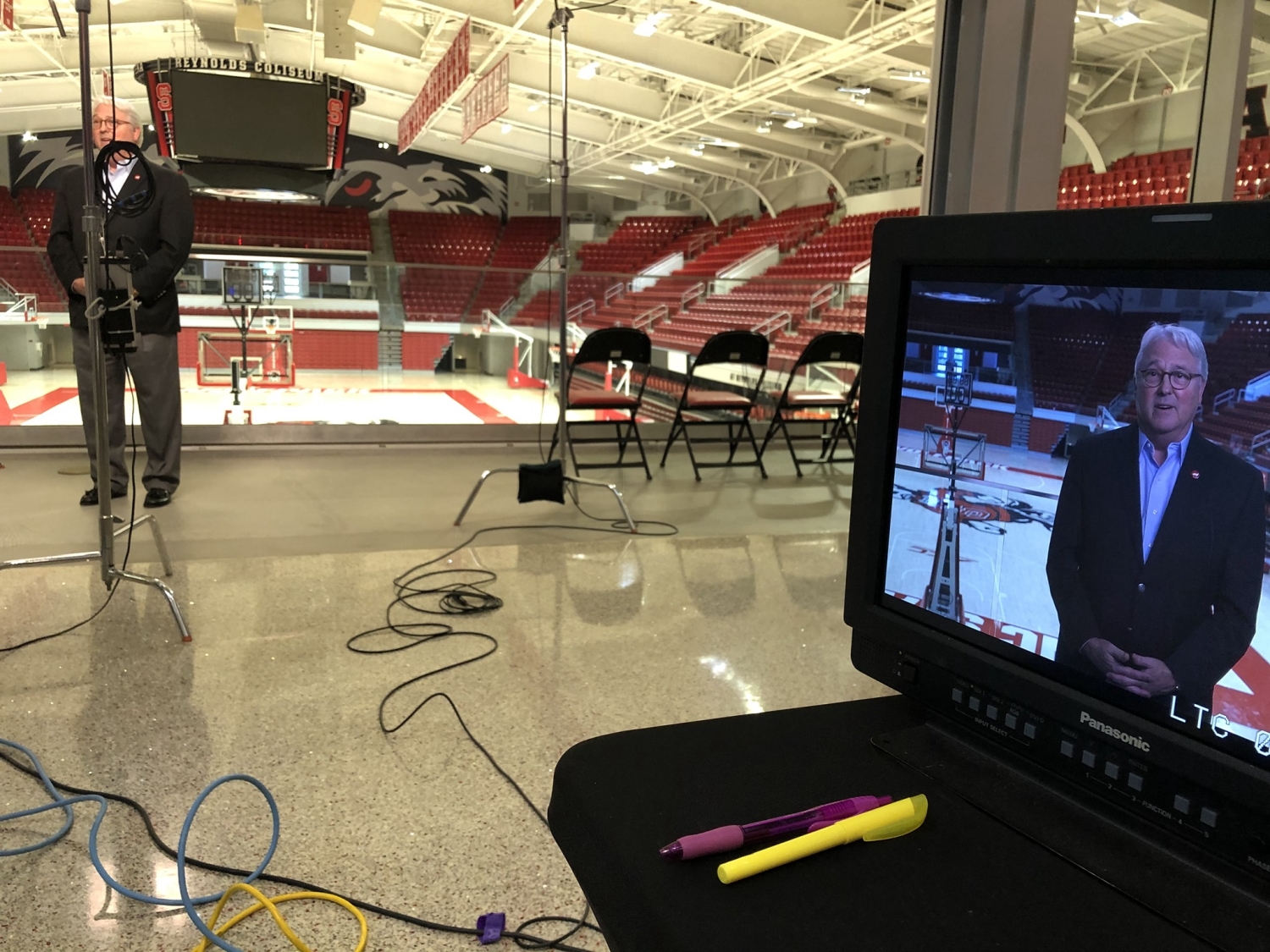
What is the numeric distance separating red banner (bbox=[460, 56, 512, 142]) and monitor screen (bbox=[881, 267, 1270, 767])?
8834 millimetres

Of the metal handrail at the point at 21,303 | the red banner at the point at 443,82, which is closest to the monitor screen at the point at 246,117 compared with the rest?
the red banner at the point at 443,82

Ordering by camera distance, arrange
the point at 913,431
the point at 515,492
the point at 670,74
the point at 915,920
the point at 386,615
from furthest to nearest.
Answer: the point at 670,74
the point at 515,492
the point at 386,615
the point at 913,431
the point at 915,920

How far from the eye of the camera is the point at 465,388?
5.78 m

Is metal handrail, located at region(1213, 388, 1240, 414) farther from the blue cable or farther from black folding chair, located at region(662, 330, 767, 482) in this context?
black folding chair, located at region(662, 330, 767, 482)

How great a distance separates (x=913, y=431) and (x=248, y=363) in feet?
17.1

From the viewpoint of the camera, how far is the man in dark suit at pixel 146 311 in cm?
335

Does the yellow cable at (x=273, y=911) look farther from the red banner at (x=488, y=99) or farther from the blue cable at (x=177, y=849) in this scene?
the red banner at (x=488, y=99)

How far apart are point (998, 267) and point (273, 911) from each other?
117cm

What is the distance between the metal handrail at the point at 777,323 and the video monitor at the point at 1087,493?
5823mm

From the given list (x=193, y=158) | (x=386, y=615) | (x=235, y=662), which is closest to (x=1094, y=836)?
(x=235, y=662)

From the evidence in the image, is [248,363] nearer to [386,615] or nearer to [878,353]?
[386,615]

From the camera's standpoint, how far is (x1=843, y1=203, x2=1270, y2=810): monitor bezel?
51 centimetres

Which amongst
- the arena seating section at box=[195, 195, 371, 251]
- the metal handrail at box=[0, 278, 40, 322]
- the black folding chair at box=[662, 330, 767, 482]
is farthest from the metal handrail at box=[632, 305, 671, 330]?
the arena seating section at box=[195, 195, 371, 251]

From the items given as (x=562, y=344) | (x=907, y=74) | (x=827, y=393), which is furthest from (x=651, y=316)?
(x=907, y=74)
